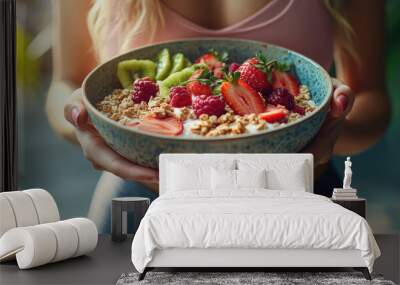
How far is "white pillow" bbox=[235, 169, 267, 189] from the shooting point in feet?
20.5

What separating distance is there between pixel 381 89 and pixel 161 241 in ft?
10.6

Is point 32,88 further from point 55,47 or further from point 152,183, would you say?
point 152,183

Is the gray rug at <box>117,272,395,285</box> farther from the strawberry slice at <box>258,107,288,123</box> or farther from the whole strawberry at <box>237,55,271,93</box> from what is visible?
the whole strawberry at <box>237,55,271,93</box>

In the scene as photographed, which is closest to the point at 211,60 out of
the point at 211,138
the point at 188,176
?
the point at 211,138

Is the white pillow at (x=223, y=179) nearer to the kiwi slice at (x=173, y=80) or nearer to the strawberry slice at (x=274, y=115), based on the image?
the strawberry slice at (x=274, y=115)

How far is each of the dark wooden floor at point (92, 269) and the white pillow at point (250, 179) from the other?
3.71ft

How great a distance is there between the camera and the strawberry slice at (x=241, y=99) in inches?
263

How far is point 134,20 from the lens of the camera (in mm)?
6965

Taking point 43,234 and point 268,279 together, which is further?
point 43,234

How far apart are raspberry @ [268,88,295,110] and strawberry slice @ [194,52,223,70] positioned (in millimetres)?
612

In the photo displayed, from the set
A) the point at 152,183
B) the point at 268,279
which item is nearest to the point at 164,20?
the point at 152,183

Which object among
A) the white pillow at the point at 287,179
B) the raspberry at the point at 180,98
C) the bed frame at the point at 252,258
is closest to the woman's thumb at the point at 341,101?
the white pillow at the point at 287,179

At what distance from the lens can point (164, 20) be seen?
6969 mm

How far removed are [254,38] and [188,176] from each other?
1.56 meters
